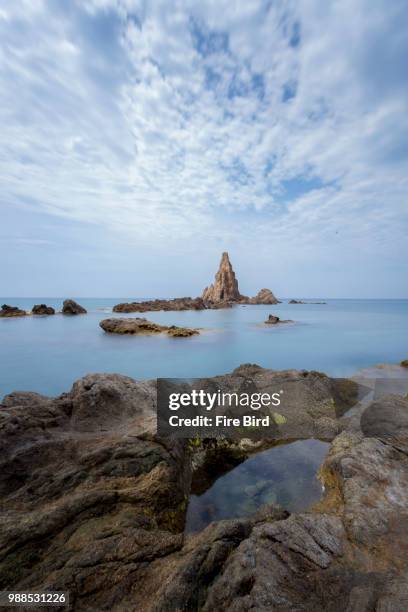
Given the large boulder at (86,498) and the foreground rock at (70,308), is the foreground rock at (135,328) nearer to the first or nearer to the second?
the large boulder at (86,498)

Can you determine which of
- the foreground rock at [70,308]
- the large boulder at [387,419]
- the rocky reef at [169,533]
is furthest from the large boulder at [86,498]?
the foreground rock at [70,308]

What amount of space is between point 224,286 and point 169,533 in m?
141

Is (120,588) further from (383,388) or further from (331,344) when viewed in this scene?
(331,344)

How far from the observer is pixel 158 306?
95125 millimetres

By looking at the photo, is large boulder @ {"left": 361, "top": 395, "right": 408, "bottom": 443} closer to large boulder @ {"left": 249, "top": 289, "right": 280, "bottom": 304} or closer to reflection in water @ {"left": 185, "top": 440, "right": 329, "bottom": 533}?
reflection in water @ {"left": 185, "top": 440, "right": 329, "bottom": 533}

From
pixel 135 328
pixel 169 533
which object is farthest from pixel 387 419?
pixel 135 328

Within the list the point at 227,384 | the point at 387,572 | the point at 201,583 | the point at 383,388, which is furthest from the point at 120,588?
the point at 383,388

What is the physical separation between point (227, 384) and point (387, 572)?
10480 mm

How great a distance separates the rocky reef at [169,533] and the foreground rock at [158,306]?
82660 mm

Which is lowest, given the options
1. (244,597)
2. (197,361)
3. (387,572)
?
(197,361)

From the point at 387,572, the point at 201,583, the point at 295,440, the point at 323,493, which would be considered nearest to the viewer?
the point at 201,583

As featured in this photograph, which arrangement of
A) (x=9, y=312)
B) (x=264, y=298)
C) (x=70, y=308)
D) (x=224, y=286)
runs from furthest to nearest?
(x=264, y=298) < (x=224, y=286) < (x=70, y=308) < (x=9, y=312)

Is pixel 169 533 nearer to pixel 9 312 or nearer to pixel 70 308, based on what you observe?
pixel 9 312

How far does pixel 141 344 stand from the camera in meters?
34.3
